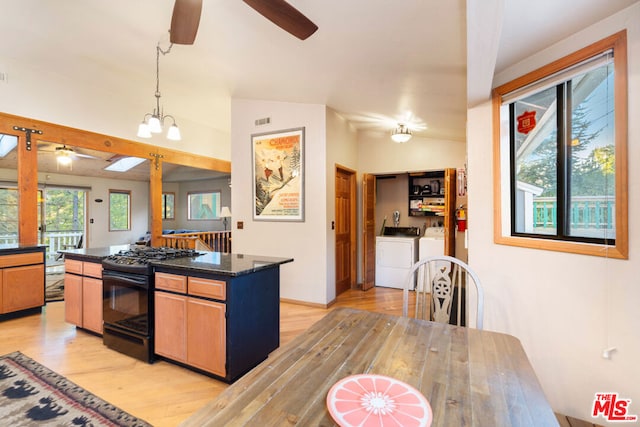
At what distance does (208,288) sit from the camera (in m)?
2.13

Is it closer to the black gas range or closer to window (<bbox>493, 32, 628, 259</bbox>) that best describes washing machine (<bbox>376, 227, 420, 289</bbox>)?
window (<bbox>493, 32, 628, 259</bbox>)

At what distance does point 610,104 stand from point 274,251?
3.70 metres

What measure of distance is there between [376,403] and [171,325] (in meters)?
2.07

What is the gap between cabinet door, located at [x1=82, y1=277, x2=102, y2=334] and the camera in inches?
112

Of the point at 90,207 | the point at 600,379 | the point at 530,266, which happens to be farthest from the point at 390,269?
the point at 90,207

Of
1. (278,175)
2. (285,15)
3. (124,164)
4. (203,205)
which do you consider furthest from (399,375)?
(203,205)

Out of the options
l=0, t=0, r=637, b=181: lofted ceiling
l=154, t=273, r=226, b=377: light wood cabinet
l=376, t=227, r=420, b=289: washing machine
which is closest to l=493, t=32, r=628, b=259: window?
l=0, t=0, r=637, b=181: lofted ceiling

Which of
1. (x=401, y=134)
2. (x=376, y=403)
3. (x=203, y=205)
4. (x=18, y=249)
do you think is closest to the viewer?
(x=376, y=403)

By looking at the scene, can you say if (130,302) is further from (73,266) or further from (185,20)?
(185,20)

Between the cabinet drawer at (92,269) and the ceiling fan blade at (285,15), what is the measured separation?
2735mm

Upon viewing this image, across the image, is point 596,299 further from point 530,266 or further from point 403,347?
point 403,347

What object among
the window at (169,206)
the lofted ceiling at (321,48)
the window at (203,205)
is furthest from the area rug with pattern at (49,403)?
the window at (169,206)

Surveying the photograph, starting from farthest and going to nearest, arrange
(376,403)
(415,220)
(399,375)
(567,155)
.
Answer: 1. (415,220)
2. (567,155)
3. (399,375)
4. (376,403)

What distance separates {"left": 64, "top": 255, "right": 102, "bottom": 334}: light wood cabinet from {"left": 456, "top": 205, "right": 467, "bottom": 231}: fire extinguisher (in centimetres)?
471
